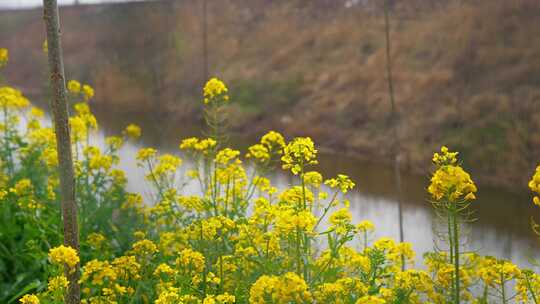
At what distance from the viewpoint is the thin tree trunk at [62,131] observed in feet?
9.00

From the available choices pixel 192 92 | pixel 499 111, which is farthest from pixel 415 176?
pixel 192 92

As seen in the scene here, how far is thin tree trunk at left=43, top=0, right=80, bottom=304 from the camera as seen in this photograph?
2.74 m

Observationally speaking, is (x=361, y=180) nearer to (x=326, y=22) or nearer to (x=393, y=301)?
(x=393, y=301)

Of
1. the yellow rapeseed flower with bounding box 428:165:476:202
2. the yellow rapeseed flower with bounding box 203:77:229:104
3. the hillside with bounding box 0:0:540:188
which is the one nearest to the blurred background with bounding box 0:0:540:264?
the hillside with bounding box 0:0:540:188

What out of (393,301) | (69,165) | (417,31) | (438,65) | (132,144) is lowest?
(393,301)

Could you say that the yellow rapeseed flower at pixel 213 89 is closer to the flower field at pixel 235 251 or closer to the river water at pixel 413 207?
the flower field at pixel 235 251

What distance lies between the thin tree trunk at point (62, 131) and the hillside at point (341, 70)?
8831 millimetres

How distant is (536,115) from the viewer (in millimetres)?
11203

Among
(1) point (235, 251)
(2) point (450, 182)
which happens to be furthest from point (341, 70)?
(2) point (450, 182)

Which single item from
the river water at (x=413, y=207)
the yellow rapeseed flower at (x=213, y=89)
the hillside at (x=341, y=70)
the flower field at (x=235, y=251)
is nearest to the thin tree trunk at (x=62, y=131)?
the flower field at (x=235, y=251)

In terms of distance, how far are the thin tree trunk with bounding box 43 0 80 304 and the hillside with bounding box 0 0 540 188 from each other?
883 cm

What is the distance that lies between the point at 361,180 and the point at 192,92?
7.58 m

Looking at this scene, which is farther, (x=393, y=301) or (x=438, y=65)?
(x=438, y=65)

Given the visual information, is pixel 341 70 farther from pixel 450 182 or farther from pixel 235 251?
pixel 450 182
